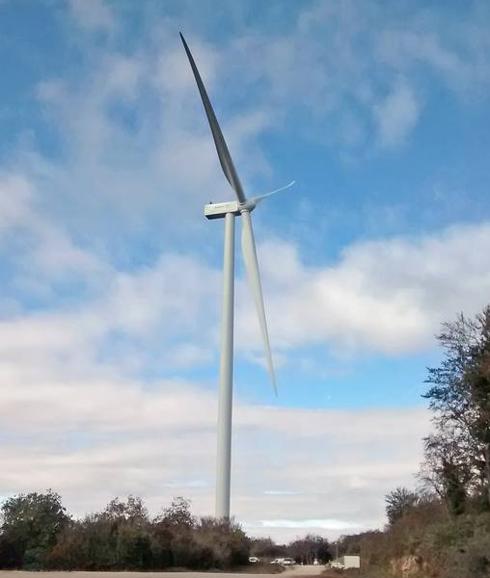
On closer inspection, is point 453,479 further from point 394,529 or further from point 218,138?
point 218,138

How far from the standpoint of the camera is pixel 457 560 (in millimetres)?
31359

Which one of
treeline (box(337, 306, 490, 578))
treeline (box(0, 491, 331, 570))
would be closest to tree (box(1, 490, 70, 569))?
treeline (box(0, 491, 331, 570))

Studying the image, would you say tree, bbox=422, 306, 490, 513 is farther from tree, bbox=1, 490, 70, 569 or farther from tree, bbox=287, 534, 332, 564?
tree, bbox=287, 534, 332, 564

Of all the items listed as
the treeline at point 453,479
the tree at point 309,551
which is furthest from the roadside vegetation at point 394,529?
the tree at point 309,551

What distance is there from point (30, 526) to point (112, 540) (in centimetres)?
910

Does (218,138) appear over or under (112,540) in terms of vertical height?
over

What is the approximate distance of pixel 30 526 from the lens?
57625 millimetres

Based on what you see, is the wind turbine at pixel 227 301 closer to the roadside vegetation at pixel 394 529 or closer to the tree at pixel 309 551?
the roadside vegetation at pixel 394 529

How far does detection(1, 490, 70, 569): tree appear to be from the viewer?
54406 millimetres

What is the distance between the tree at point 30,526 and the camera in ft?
178

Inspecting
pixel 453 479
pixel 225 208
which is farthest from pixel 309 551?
pixel 453 479

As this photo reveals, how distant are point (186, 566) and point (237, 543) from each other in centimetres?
638

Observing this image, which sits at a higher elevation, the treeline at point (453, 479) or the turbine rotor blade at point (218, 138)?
the turbine rotor blade at point (218, 138)

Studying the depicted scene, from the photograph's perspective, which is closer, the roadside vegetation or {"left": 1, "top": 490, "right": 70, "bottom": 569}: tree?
the roadside vegetation
